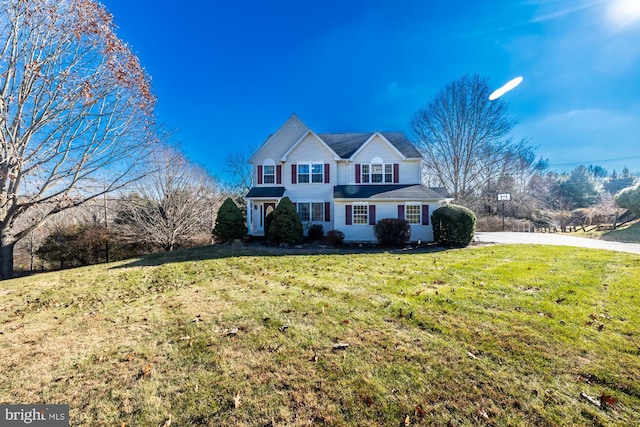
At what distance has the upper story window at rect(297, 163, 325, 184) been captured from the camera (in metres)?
18.4

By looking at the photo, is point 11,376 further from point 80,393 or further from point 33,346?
point 80,393

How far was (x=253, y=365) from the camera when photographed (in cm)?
328

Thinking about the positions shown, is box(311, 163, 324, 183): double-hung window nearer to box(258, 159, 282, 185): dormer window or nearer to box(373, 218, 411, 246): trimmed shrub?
box(258, 159, 282, 185): dormer window

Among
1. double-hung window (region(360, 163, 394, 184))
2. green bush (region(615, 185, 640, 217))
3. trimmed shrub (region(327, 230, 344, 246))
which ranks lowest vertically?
trimmed shrub (region(327, 230, 344, 246))

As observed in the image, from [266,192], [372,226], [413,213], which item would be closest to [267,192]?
[266,192]

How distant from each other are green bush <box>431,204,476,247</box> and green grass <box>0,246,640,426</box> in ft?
22.7

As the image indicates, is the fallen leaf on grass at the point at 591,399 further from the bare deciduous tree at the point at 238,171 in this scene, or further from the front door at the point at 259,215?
the bare deciduous tree at the point at 238,171

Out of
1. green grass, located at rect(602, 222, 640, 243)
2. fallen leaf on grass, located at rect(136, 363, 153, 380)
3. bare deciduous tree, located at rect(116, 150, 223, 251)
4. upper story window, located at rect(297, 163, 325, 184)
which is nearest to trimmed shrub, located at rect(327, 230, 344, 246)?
upper story window, located at rect(297, 163, 325, 184)

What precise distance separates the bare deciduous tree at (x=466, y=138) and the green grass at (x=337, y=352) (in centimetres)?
2184

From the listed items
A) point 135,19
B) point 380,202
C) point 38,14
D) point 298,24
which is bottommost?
point 380,202

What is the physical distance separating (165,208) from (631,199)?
34477 mm

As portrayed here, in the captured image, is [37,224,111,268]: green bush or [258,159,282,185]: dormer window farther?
[258,159,282,185]: dormer window

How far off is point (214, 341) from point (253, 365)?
0.98 meters

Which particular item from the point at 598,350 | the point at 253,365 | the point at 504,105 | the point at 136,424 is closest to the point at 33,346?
the point at 136,424
